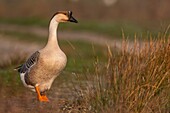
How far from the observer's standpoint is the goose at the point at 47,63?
9.12m

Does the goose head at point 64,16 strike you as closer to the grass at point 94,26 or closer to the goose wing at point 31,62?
the goose wing at point 31,62

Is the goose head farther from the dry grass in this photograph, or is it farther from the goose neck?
the dry grass

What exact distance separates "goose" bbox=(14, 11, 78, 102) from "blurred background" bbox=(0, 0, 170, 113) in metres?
0.79

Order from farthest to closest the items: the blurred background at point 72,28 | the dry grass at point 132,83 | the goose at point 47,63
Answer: the blurred background at point 72,28 < the goose at point 47,63 < the dry grass at point 132,83

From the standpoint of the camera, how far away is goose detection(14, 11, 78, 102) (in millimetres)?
9125

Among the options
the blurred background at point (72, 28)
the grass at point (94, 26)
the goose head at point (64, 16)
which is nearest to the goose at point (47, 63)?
the goose head at point (64, 16)

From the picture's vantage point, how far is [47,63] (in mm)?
9156

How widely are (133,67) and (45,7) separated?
29.6 m

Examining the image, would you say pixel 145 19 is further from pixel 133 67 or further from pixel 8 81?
pixel 133 67

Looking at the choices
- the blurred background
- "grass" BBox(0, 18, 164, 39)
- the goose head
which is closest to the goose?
the goose head

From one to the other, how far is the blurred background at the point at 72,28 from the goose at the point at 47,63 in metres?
0.79

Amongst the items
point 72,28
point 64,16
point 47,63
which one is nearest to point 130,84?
point 47,63

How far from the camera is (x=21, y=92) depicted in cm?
1080

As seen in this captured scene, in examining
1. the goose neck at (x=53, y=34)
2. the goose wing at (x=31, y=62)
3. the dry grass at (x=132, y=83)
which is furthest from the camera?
the goose wing at (x=31, y=62)
